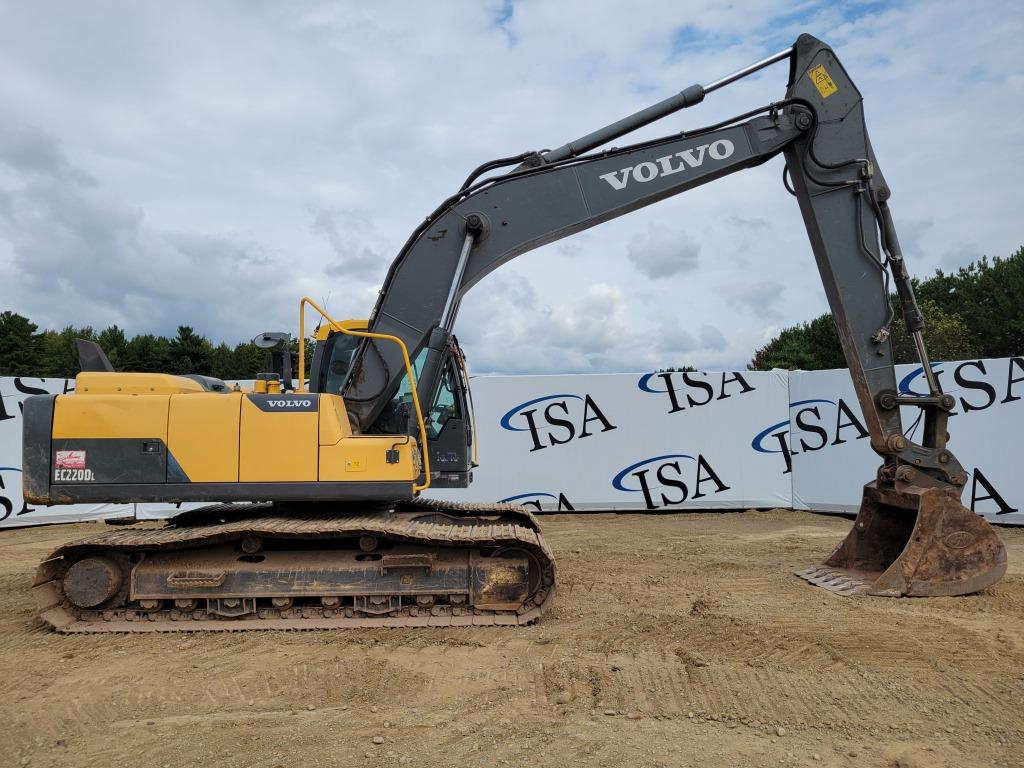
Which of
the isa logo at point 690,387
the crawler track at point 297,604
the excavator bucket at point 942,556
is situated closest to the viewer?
the crawler track at point 297,604

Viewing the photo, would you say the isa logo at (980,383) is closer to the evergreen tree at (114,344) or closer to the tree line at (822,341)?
the tree line at (822,341)

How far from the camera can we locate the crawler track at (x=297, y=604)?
18.6 ft

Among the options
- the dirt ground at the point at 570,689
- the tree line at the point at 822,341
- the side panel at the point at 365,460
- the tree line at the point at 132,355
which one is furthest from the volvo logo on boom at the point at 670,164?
the tree line at the point at 132,355

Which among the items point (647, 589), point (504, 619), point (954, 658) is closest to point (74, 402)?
point (504, 619)

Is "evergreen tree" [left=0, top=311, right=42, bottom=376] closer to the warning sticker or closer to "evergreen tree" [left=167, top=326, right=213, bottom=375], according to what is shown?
"evergreen tree" [left=167, top=326, right=213, bottom=375]

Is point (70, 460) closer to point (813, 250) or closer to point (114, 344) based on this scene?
point (813, 250)

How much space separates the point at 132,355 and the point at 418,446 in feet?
150

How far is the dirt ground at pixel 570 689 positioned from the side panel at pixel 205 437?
126 centimetres

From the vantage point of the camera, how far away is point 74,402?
5.72 meters

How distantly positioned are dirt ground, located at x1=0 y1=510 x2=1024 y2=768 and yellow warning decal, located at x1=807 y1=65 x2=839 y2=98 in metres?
4.79

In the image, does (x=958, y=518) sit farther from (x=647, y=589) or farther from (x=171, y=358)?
(x=171, y=358)

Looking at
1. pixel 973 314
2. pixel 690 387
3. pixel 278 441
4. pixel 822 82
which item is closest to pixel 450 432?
pixel 278 441

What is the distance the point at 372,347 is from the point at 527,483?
768cm

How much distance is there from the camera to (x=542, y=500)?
44.3ft
